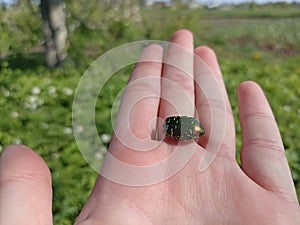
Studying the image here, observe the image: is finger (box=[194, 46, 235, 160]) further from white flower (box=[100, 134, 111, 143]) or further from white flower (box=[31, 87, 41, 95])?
white flower (box=[31, 87, 41, 95])

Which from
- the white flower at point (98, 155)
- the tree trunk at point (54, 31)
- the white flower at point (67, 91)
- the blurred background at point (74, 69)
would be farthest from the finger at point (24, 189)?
the tree trunk at point (54, 31)

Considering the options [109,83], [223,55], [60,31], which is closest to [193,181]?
[109,83]

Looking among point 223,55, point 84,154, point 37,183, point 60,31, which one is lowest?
point 223,55

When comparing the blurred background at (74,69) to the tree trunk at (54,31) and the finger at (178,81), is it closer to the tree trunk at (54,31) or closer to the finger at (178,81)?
the tree trunk at (54,31)

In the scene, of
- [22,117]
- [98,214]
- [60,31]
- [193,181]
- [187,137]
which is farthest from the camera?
[60,31]

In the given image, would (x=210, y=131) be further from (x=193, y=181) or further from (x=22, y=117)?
(x=22, y=117)

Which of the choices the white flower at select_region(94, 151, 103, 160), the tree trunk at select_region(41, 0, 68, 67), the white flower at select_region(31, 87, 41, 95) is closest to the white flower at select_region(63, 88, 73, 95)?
the white flower at select_region(31, 87, 41, 95)
